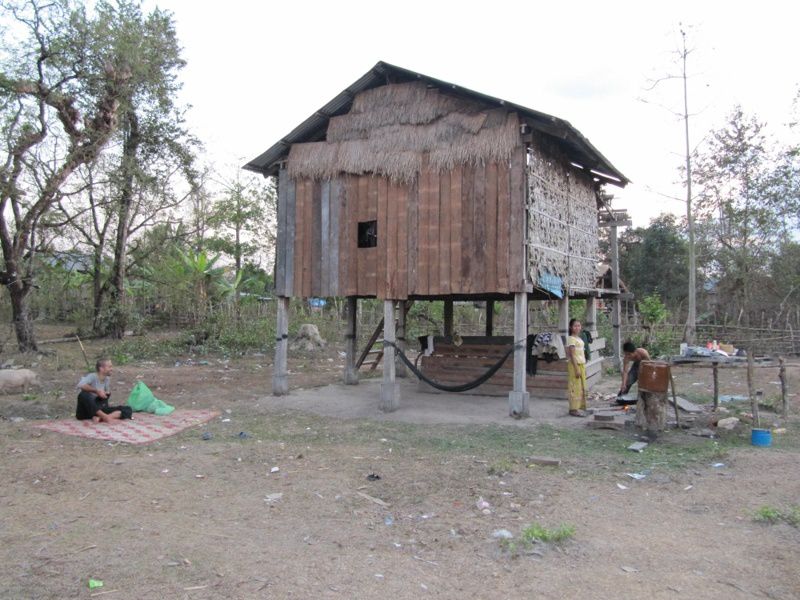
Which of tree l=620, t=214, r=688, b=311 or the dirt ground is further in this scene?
tree l=620, t=214, r=688, b=311

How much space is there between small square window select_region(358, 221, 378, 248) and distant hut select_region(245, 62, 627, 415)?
1.4 inches

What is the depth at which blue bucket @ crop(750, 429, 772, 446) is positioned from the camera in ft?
24.8

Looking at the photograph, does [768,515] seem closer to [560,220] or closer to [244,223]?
[560,220]

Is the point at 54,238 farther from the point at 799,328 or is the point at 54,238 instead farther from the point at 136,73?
the point at 799,328

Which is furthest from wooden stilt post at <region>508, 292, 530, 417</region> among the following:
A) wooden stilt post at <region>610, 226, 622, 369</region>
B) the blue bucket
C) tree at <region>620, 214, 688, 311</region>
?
tree at <region>620, 214, 688, 311</region>

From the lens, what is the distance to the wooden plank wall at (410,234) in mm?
9898

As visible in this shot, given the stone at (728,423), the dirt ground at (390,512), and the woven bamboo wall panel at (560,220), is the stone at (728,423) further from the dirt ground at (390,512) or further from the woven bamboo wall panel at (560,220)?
the woven bamboo wall panel at (560,220)

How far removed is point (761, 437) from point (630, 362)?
2734 millimetres

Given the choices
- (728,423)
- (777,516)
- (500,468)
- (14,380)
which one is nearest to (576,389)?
(728,423)

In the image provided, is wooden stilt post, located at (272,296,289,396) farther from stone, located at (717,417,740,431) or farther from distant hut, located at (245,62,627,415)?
stone, located at (717,417,740,431)

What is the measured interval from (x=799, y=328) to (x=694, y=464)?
15.5 metres

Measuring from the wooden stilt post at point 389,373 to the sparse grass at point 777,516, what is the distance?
6.29m

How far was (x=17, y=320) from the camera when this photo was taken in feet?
53.2

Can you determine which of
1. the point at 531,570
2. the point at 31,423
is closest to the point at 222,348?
the point at 31,423
